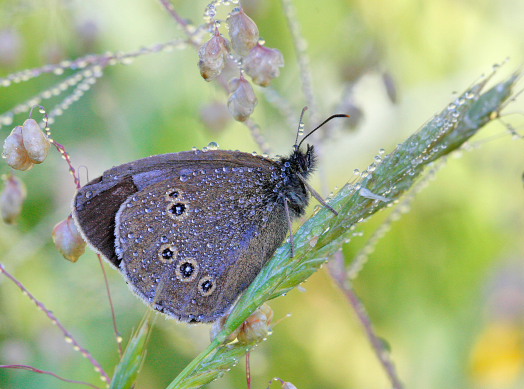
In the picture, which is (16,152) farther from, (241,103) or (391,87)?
(391,87)

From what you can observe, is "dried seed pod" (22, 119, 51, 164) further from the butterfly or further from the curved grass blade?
the curved grass blade

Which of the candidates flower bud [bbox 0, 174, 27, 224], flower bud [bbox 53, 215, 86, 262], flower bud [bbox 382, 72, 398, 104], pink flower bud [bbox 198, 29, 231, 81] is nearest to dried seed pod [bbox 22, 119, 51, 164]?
flower bud [bbox 53, 215, 86, 262]

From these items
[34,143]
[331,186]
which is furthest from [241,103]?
[331,186]

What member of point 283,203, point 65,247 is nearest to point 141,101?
point 283,203

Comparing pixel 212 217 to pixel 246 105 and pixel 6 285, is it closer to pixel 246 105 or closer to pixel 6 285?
pixel 246 105

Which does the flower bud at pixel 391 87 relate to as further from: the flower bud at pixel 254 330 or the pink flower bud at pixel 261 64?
the flower bud at pixel 254 330

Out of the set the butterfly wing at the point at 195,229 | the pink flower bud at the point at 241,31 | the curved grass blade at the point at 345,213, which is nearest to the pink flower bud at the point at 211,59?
the pink flower bud at the point at 241,31
